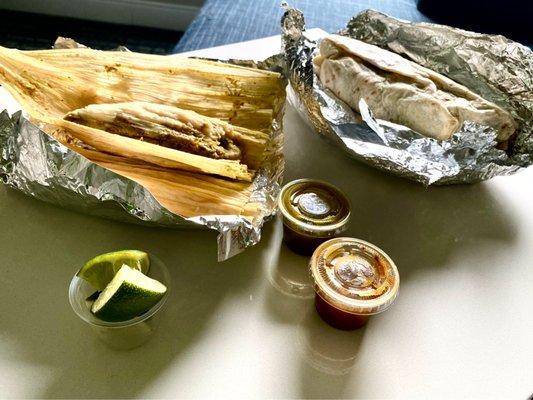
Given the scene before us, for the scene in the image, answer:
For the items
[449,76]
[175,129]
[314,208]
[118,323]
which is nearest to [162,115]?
[175,129]

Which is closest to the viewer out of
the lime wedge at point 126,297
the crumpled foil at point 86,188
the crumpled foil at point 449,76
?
the lime wedge at point 126,297

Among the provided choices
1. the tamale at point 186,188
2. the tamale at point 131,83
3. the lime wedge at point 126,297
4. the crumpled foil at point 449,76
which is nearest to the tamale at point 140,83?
the tamale at point 131,83

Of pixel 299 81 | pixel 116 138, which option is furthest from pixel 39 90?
pixel 299 81

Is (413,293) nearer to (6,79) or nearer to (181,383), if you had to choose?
(181,383)

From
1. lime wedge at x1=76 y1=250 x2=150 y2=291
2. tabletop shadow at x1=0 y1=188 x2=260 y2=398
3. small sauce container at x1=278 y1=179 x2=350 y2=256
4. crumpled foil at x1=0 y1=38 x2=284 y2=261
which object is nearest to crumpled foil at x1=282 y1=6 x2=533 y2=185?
small sauce container at x1=278 y1=179 x2=350 y2=256

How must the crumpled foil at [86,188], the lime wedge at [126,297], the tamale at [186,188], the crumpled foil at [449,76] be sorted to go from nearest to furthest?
the lime wedge at [126,297] → the crumpled foil at [86,188] → the tamale at [186,188] → the crumpled foil at [449,76]

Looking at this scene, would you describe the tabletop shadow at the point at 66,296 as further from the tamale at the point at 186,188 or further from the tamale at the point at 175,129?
the tamale at the point at 175,129
